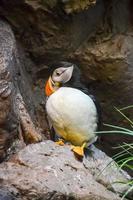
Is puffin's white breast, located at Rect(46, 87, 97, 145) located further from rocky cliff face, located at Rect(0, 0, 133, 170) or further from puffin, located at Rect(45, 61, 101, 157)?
rocky cliff face, located at Rect(0, 0, 133, 170)

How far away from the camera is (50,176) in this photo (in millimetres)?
2328

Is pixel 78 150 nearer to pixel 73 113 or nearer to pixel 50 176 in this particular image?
pixel 73 113

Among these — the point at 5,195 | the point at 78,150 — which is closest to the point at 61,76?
the point at 78,150

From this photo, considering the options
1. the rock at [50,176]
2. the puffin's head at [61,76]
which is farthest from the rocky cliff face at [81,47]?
the rock at [50,176]

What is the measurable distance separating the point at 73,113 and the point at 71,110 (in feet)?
0.06

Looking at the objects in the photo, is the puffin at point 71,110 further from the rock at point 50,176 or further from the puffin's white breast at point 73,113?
the rock at point 50,176

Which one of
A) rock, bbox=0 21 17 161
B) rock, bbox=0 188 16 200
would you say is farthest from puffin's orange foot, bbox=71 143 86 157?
rock, bbox=0 188 16 200

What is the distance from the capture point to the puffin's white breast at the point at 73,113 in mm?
2637

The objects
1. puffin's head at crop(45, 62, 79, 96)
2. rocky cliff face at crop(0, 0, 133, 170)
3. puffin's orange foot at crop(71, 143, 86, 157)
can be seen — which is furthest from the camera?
rocky cliff face at crop(0, 0, 133, 170)

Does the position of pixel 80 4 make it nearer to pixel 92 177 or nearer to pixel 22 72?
pixel 22 72

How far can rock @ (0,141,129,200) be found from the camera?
223cm

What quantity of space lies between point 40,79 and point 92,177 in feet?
2.85

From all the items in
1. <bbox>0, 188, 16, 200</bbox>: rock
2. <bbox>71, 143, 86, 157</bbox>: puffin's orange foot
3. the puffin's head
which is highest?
the puffin's head

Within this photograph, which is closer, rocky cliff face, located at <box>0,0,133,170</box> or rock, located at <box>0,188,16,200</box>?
rock, located at <box>0,188,16,200</box>
